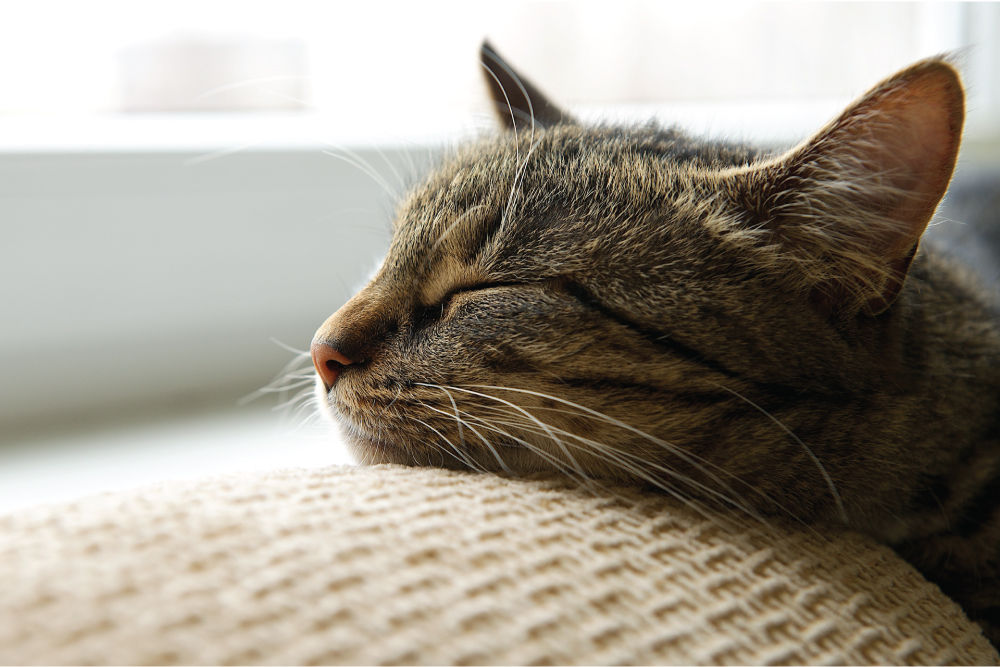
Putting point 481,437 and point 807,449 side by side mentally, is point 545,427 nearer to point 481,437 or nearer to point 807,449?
point 481,437

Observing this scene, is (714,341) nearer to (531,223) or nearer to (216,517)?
(531,223)

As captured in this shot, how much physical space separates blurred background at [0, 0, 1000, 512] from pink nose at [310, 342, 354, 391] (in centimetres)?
12

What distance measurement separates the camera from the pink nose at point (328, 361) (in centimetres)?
74

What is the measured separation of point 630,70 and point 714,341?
123 cm

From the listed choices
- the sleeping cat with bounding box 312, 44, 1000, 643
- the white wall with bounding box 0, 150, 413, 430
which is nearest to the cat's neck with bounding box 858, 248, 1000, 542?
the sleeping cat with bounding box 312, 44, 1000, 643

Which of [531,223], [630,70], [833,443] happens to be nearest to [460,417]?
[531,223]

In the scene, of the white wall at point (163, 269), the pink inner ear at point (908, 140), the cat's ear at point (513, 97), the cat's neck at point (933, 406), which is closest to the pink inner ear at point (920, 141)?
the pink inner ear at point (908, 140)

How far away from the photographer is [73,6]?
123 cm

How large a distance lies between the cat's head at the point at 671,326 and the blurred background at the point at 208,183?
205 mm

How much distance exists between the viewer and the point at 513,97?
3.50 feet

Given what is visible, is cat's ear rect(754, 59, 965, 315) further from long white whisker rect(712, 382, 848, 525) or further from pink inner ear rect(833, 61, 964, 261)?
long white whisker rect(712, 382, 848, 525)

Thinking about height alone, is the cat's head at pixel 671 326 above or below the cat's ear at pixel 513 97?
below

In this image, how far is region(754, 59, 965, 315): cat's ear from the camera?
624 millimetres

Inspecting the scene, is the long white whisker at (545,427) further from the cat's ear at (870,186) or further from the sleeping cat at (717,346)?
the cat's ear at (870,186)
